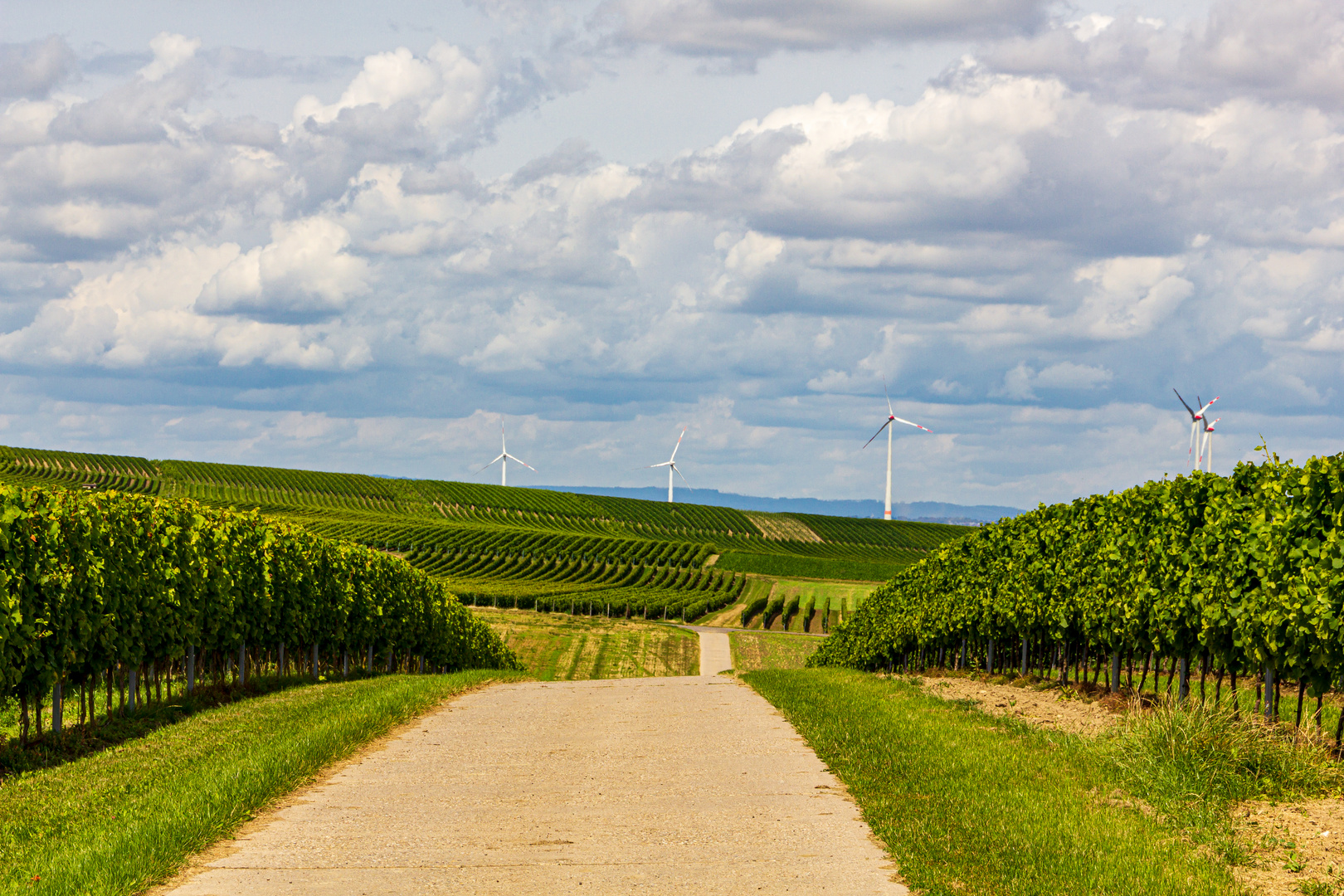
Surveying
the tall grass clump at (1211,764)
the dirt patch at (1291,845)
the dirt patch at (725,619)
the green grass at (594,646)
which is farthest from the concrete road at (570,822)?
the dirt patch at (725,619)

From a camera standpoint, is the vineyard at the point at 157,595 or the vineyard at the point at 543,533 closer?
the vineyard at the point at 157,595

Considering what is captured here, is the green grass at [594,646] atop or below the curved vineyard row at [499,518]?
below

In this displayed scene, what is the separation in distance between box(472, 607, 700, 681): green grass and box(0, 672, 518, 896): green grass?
3854cm

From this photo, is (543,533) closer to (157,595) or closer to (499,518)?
(499,518)

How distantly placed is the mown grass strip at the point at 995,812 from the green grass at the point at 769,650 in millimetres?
46360

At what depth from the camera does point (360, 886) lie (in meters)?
7.20

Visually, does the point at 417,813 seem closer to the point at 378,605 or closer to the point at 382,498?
the point at 378,605

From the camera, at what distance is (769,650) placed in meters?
72.6

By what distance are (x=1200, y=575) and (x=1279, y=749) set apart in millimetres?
3745

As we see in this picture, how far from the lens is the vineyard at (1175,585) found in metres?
10.9

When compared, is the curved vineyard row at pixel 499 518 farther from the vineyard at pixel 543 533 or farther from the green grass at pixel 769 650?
the green grass at pixel 769 650

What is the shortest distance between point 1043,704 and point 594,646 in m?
53.6

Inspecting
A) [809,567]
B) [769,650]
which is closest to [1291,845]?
[769,650]

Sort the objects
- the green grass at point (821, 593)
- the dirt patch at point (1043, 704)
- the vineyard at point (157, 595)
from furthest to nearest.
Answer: the green grass at point (821, 593)
the dirt patch at point (1043, 704)
the vineyard at point (157, 595)
